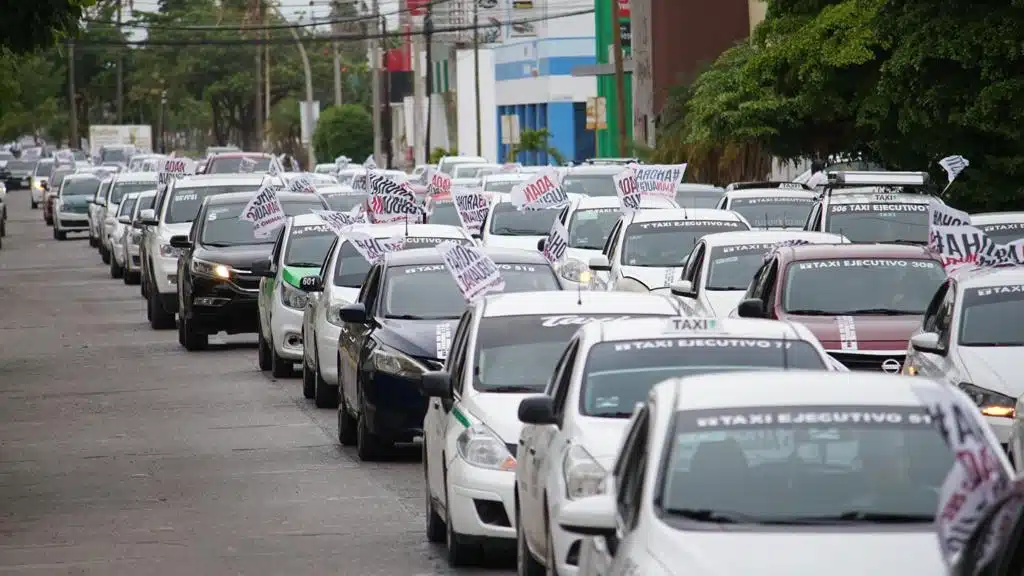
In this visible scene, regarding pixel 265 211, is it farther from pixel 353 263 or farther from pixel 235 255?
pixel 353 263

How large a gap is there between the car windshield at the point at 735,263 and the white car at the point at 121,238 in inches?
929

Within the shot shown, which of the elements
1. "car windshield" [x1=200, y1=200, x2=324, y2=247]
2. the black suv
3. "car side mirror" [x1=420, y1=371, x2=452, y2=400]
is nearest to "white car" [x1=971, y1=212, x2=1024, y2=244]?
"car side mirror" [x1=420, y1=371, x2=452, y2=400]

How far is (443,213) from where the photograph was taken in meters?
35.4

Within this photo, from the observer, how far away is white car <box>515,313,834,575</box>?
388 inches

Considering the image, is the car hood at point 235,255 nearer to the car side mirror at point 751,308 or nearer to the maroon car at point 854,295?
the maroon car at point 854,295

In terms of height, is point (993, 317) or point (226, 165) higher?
point (226, 165)

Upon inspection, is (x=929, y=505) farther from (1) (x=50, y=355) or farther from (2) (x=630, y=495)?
(1) (x=50, y=355)

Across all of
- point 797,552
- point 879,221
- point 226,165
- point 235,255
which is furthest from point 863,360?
point 226,165

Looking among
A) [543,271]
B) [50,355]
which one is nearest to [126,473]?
[543,271]

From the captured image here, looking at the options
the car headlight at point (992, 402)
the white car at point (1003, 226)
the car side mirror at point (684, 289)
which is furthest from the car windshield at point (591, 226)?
the car headlight at point (992, 402)

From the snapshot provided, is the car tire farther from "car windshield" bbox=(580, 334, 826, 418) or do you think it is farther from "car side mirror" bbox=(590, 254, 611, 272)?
"car windshield" bbox=(580, 334, 826, 418)

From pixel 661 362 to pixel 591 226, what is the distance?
18099mm

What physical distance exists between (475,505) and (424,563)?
0.85 meters

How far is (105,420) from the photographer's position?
20906 mm
